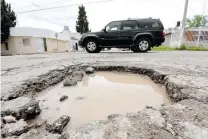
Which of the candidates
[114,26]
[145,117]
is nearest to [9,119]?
[145,117]

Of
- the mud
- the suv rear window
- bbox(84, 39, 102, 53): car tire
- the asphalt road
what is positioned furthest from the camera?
bbox(84, 39, 102, 53): car tire

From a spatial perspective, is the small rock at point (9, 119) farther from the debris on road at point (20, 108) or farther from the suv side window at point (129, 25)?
the suv side window at point (129, 25)

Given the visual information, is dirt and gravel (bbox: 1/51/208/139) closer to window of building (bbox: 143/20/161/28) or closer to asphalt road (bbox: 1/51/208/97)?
asphalt road (bbox: 1/51/208/97)

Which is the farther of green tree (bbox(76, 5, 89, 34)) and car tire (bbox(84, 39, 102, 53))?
green tree (bbox(76, 5, 89, 34))

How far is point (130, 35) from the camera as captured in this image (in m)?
8.43

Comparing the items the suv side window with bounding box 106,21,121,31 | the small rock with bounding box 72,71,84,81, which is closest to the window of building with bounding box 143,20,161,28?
the suv side window with bounding box 106,21,121,31

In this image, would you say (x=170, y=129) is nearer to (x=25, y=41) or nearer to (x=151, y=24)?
(x=151, y=24)

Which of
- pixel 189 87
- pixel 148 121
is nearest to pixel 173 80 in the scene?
pixel 189 87

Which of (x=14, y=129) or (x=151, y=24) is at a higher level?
(x=151, y=24)

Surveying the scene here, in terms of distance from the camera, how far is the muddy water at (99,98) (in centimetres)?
240

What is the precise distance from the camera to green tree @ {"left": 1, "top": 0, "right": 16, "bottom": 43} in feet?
72.4

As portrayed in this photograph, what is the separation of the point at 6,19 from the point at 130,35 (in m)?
22.3

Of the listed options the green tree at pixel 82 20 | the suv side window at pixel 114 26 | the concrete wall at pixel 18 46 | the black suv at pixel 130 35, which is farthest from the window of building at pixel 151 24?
the green tree at pixel 82 20

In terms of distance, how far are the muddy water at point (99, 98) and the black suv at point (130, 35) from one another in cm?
471
